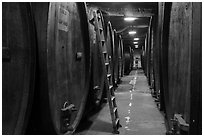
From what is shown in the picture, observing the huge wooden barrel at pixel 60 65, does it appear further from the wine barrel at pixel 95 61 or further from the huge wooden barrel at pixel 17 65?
the wine barrel at pixel 95 61

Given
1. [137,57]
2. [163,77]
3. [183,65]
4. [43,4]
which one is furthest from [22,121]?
[137,57]

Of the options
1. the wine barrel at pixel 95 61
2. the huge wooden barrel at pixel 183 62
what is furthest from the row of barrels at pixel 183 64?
the wine barrel at pixel 95 61

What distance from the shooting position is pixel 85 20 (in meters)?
3.52

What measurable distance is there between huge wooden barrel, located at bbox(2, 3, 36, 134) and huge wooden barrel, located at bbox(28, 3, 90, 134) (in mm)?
157

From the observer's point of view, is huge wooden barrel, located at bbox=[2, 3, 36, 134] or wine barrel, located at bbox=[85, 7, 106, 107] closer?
huge wooden barrel, located at bbox=[2, 3, 36, 134]

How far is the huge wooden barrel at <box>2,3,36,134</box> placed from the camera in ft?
5.87

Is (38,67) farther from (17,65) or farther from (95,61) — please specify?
(95,61)

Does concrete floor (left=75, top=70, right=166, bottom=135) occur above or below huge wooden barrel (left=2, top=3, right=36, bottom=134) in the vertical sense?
below

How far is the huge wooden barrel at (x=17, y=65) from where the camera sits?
179cm

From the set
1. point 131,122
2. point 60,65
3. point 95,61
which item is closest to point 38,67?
point 60,65

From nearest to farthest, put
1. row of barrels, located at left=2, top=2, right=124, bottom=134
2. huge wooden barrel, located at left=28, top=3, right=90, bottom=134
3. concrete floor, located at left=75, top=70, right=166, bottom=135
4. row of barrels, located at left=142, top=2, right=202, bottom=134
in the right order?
row of barrels, located at left=142, top=2, right=202, bottom=134, row of barrels, located at left=2, top=2, right=124, bottom=134, huge wooden barrel, located at left=28, top=3, right=90, bottom=134, concrete floor, located at left=75, top=70, right=166, bottom=135

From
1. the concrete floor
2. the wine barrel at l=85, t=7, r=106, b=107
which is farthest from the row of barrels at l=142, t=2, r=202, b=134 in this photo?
the wine barrel at l=85, t=7, r=106, b=107

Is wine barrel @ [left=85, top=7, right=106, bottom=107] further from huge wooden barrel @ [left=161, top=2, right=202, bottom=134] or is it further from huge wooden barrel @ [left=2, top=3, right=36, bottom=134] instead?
huge wooden barrel @ [left=2, top=3, right=36, bottom=134]

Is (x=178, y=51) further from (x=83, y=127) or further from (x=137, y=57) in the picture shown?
(x=137, y=57)
